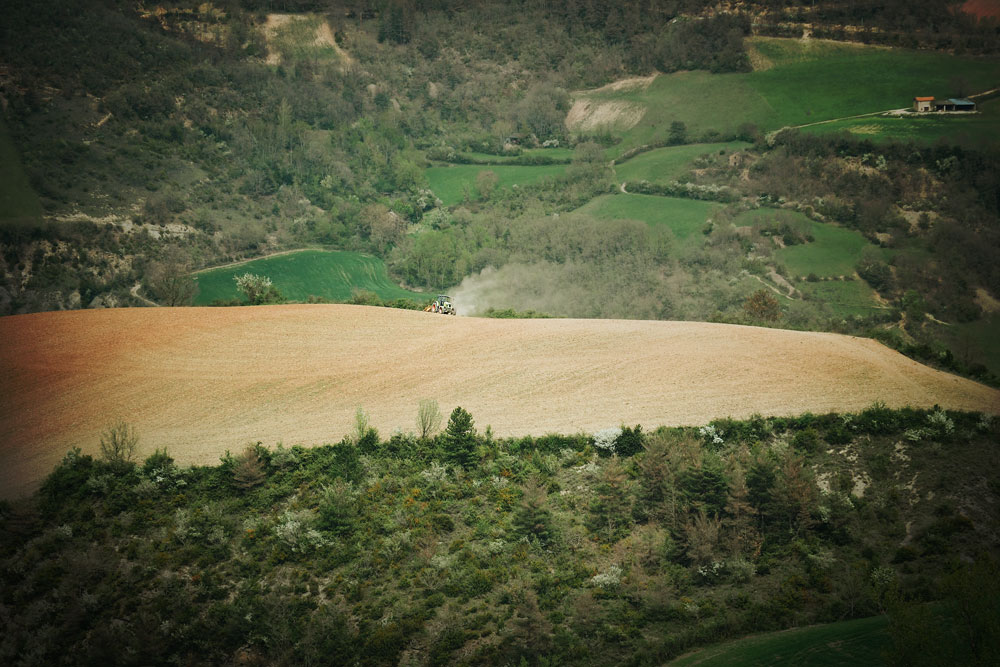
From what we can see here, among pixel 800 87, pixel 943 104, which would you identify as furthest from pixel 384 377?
pixel 800 87

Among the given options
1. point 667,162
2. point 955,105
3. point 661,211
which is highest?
point 955,105

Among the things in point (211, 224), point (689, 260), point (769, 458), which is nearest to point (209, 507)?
point (769, 458)

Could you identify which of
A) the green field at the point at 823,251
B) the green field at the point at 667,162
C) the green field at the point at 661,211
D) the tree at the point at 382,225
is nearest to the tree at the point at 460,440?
the green field at the point at 823,251

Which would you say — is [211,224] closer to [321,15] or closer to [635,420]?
[321,15]

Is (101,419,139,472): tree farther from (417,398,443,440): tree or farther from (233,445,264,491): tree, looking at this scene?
(417,398,443,440): tree

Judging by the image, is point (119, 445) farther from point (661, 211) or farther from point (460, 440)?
point (661, 211)

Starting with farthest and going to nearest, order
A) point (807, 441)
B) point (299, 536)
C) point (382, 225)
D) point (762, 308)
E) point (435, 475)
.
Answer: point (382, 225)
point (762, 308)
point (807, 441)
point (435, 475)
point (299, 536)
